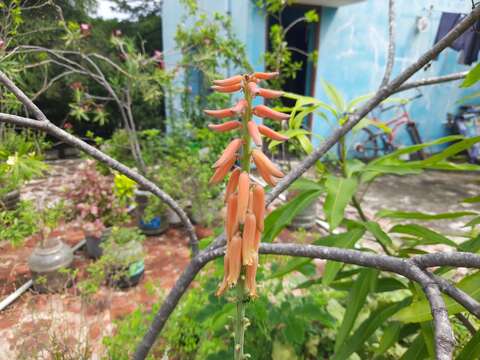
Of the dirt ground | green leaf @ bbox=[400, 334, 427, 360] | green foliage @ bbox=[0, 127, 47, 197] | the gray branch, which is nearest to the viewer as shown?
the gray branch

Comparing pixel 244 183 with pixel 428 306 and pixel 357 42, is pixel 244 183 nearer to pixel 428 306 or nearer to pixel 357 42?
pixel 428 306

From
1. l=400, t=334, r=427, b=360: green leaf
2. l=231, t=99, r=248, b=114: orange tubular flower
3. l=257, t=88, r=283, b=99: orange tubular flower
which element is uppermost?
l=257, t=88, r=283, b=99: orange tubular flower

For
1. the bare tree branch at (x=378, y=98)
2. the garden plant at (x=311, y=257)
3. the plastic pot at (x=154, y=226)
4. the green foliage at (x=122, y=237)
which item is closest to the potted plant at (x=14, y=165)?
the garden plant at (x=311, y=257)

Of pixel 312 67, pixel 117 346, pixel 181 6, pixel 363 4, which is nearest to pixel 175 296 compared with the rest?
pixel 117 346

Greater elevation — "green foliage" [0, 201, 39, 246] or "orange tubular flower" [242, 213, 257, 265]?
"orange tubular flower" [242, 213, 257, 265]

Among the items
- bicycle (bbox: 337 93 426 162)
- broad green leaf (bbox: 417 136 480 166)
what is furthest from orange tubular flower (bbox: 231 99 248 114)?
bicycle (bbox: 337 93 426 162)

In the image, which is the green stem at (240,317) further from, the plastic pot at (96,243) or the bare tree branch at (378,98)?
the plastic pot at (96,243)

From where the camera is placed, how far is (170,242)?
3.22 meters

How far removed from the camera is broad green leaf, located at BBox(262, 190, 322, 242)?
1.17m

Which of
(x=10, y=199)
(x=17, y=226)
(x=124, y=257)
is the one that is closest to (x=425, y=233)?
(x=124, y=257)

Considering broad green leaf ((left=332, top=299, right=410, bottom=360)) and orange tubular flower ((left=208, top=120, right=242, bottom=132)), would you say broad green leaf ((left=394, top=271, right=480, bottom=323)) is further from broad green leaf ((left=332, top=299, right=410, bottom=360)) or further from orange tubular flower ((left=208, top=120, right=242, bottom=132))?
orange tubular flower ((left=208, top=120, right=242, bottom=132))

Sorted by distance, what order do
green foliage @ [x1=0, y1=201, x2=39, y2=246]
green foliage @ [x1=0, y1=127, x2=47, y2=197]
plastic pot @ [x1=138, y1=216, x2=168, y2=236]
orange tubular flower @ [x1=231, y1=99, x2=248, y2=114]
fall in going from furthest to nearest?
1. plastic pot @ [x1=138, y1=216, x2=168, y2=236]
2. green foliage @ [x1=0, y1=201, x2=39, y2=246]
3. green foliage @ [x1=0, y1=127, x2=47, y2=197]
4. orange tubular flower @ [x1=231, y1=99, x2=248, y2=114]

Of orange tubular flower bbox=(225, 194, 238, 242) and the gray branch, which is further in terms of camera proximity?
the gray branch

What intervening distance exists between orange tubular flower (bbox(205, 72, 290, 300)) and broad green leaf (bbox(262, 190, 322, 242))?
2.08 ft
